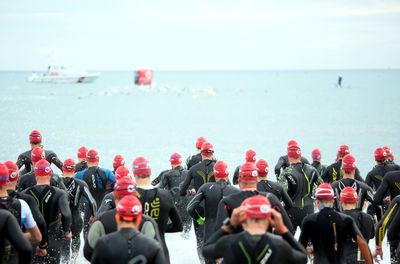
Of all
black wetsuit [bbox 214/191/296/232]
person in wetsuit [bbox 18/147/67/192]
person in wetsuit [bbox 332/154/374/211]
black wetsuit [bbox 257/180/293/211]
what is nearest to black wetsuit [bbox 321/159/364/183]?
person in wetsuit [bbox 332/154/374/211]

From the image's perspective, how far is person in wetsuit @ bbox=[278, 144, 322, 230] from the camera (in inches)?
515

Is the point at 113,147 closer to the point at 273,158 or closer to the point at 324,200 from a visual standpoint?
the point at 273,158

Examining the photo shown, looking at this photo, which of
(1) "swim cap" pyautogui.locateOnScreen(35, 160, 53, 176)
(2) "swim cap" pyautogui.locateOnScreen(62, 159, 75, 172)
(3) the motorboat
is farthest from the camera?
(3) the motorboat

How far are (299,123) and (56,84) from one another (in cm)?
11700

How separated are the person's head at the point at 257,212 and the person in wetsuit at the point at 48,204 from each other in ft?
14.8

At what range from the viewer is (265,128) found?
75.4 metres

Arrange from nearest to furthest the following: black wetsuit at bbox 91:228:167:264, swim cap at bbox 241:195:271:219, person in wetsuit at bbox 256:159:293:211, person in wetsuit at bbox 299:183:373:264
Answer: swim cap at bbox 241:195:271:219
black wetsuit at bbox 91:228:167:264
person in wetsuit at bbox 299:183:373:264
person in wetsuit at bbox 256:159:293:211

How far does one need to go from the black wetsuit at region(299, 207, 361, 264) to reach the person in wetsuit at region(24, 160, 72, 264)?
11.9ft

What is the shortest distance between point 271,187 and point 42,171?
3.50m

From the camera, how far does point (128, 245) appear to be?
6758 millimetres

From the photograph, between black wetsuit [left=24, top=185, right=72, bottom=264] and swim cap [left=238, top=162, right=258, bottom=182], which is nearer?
swim cap [left=238, top=162, right=258, bottom=182]

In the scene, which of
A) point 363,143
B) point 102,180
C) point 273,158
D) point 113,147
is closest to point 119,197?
Result: point 102,180

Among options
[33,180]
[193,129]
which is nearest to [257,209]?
[33,180]

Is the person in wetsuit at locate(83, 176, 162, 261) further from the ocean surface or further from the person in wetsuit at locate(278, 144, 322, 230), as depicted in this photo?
the ocean surface
